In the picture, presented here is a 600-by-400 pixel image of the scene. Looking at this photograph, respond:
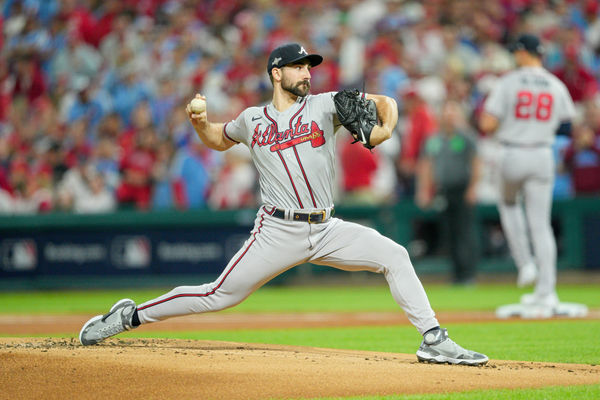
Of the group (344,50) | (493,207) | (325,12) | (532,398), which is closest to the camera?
(532,398)

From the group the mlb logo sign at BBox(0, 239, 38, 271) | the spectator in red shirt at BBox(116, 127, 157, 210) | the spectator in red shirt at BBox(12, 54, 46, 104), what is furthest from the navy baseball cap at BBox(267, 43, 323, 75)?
the spectator in red shirt at BBox(12, 54, 46, 104)

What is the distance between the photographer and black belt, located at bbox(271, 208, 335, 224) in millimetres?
5664

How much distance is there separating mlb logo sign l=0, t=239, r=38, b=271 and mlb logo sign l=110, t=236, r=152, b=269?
1284 millimetres

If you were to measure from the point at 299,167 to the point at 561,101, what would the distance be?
4200mm

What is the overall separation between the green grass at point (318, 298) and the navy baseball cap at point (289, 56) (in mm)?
5133

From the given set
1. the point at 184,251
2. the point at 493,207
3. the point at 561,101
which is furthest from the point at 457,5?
the point at 561,101

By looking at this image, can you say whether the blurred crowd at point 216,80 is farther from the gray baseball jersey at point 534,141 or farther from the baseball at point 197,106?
the baseball at point 197,106

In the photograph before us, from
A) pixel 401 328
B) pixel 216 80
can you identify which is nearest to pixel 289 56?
pixel 401 328

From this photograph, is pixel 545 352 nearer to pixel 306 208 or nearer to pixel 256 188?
pixel 306 208

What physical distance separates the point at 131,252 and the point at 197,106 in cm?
875

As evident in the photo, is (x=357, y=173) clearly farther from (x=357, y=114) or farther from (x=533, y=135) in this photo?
(x=357, y=114)

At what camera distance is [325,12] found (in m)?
18.3

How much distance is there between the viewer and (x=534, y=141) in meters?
8.77

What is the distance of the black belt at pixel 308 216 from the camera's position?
566 cm
